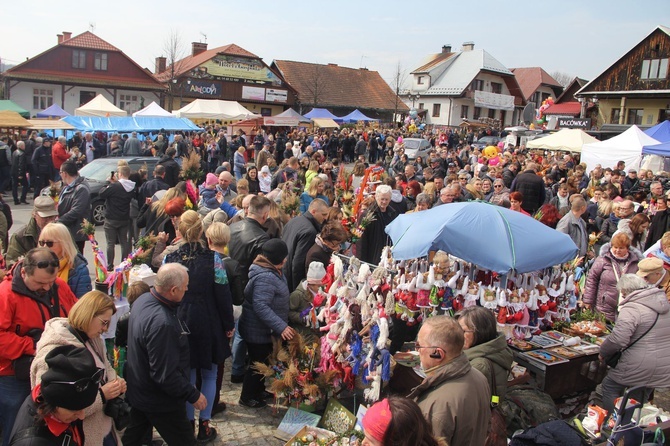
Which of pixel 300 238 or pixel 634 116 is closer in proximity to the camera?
pixel 300 238

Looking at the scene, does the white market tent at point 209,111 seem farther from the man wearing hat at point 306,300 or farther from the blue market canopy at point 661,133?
the man wearing hat at point 306,300

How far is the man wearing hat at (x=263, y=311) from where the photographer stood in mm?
4789

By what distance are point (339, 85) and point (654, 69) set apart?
27251 millimetres

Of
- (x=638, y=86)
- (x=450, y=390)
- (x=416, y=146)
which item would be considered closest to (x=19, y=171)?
(x=450, y=390)

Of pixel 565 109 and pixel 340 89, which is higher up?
pixel 340 89

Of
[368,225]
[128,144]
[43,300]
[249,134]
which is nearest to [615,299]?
[368,225]

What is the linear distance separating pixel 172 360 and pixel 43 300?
1066 millimetres

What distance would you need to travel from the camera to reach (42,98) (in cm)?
3872

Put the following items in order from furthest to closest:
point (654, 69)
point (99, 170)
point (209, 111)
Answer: point (654, 69) → point (209, 111) → point (99, 170)

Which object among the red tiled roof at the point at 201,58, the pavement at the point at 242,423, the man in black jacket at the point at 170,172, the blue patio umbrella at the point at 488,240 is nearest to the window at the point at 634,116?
the red tiled roof at the point at 201,58

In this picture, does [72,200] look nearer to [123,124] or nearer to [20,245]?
[20,245]

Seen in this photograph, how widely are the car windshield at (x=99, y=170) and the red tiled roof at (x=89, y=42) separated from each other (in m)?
31.2

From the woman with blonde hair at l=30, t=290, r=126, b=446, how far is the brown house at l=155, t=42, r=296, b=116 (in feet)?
127

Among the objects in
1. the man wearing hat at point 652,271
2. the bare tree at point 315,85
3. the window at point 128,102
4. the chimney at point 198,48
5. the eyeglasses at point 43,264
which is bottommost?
the man wearing hat at point 652,271
